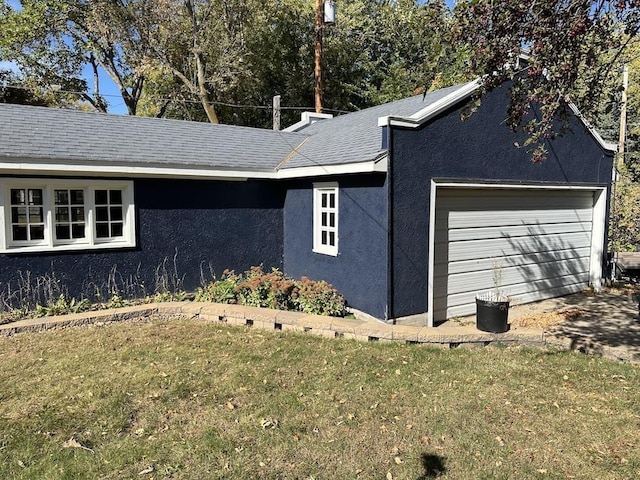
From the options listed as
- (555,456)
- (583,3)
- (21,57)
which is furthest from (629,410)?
(21,57)

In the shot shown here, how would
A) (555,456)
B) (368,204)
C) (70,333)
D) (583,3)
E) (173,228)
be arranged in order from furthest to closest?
1. (173,228)
2. (368,204)
3. (70,333)
4. (583,3)
5. (555,456)

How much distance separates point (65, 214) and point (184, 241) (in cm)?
213

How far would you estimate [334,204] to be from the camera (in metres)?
8.55

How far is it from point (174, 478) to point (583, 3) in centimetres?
522

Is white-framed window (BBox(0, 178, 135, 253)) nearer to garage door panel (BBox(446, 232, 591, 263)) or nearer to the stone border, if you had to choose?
the stone border

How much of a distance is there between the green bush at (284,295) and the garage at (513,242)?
1.79m

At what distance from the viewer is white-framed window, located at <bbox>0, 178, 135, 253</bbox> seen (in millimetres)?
7727

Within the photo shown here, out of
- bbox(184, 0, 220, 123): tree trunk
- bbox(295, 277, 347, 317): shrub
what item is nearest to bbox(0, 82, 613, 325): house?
bbox(295, 277, 347, 317): shrub

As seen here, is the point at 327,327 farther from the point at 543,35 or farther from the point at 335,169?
the point at 543,35

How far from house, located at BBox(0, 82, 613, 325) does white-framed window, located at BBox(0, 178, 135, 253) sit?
0.08 ft

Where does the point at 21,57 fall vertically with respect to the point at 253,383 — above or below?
above

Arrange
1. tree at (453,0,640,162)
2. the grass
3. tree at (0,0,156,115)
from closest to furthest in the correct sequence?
the grass → tree at (453,0,640,162) → tree at (0,0,156,115)

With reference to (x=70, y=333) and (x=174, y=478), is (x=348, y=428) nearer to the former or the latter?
(x=174, y=478)

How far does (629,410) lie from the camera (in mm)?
4570
